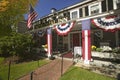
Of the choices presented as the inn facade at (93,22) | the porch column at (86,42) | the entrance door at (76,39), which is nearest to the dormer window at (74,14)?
the inn facade at (93,22)

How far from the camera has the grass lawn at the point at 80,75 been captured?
34.7 ft

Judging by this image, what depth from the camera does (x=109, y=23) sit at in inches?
476

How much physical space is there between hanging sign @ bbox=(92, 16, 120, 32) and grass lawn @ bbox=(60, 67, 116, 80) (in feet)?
11.0

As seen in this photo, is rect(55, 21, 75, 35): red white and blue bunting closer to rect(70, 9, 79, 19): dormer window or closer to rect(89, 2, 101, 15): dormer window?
rect(89, 2, 101, 15): dormer window

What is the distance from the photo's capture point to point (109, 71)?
36.2 ft

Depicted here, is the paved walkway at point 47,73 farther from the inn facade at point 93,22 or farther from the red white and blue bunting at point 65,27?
the inn facade at point 93,22

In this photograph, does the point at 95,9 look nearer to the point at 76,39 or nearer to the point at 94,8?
the point at 94,8

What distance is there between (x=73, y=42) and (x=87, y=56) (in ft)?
27.8

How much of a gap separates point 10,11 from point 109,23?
1134 centimetres

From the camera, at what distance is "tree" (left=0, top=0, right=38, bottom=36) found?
1775 centimetres

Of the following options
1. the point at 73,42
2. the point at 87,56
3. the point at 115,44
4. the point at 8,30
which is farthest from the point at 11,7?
the point at 115,44

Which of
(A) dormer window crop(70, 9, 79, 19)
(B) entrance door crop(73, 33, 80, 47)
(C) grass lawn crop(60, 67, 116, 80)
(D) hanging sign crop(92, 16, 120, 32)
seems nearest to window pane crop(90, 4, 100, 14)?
(A) dormer window crop(70, 9, 79, 19)

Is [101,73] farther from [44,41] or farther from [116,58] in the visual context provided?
[44,41]

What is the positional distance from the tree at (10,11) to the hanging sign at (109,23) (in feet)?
32.2
